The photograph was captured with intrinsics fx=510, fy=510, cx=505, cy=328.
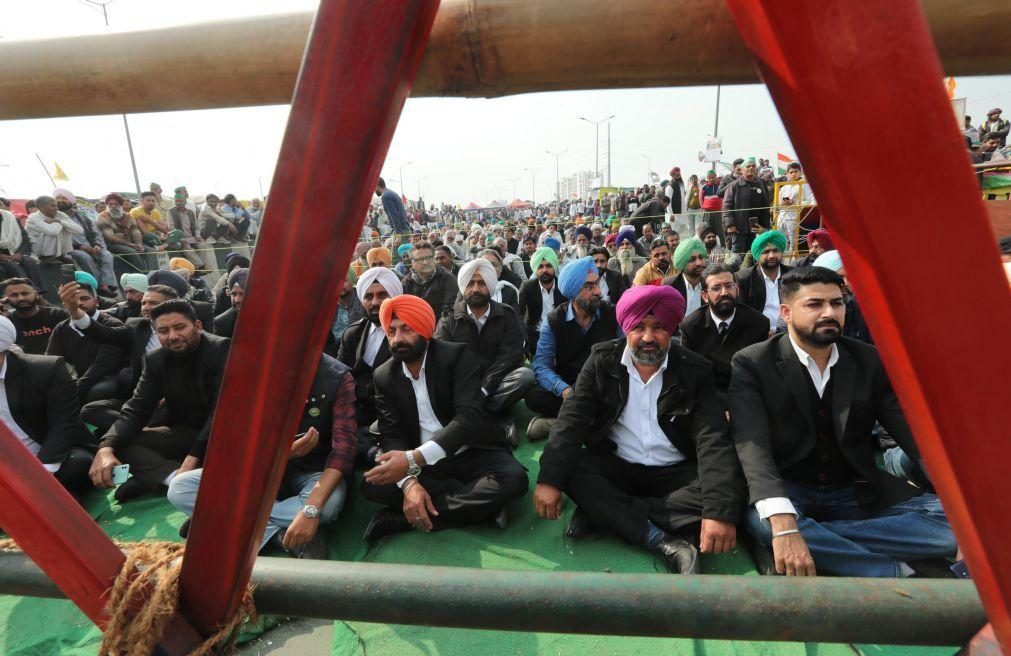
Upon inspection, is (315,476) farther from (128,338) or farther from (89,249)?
(89,249)

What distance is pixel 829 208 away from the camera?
0.40 m

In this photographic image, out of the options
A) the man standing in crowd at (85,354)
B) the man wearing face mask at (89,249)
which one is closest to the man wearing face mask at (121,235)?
the man wearing face mask at (89,249)

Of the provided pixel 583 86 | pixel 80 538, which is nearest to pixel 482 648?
pixel 80 538

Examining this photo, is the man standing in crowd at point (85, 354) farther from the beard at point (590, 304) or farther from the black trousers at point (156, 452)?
the beard at point (590, 304)

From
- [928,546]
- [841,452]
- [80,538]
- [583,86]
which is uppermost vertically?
[583,86]

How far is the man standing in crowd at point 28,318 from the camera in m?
4.89

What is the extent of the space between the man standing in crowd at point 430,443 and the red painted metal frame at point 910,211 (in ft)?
8.68

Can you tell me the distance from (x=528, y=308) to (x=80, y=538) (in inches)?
205

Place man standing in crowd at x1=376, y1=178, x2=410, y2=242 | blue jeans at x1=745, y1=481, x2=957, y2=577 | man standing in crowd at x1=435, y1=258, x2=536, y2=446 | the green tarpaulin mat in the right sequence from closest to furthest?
1. the green tarpaulin mat
2. blue jeans at x1=745, y1=481, x2=957, y2=577
3. man standing in crowd at x1=435, y1=258, x2=536, y2=446
4. man standing in crowd at x1=376, y1=178, x2=410, y2=242

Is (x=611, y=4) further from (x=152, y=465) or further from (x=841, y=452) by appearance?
(x=152, y=465)

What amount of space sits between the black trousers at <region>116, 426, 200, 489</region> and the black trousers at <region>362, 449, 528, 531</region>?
1471mm

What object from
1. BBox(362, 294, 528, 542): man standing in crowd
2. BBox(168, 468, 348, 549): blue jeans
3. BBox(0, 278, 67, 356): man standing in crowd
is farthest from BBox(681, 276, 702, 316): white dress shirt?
BBox(0, 278, 67, 356): man standing in crowd

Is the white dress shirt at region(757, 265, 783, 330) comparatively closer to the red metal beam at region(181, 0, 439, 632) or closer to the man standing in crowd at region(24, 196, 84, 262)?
the red metal beam at region(181, 0, 439, 632)

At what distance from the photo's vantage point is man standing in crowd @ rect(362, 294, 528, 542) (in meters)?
2.87
